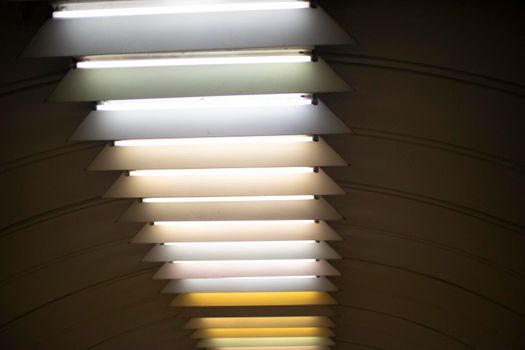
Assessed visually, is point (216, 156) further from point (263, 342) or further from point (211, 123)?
point (263, 342)

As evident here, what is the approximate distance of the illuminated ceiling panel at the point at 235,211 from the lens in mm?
5453

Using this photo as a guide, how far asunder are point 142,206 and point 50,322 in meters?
3.03

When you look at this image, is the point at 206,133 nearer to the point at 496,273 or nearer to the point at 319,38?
the point at 319,38

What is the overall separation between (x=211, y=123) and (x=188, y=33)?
0.83 m

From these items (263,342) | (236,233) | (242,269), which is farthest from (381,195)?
(263,342)

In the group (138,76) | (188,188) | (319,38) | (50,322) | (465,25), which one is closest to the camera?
(319,38)

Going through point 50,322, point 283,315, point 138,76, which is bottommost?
point 50,322

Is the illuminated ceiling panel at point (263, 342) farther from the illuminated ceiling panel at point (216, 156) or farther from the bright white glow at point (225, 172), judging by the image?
the illuminated ceiling panel at point (216, 156)

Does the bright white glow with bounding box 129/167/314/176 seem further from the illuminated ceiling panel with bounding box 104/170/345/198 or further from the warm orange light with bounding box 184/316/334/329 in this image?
the warm orange light with bounding box 184/316/334/329

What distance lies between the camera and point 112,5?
343 cm

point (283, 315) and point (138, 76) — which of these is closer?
point (138, 76)

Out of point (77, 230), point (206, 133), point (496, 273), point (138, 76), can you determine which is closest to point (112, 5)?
point (138, 76)

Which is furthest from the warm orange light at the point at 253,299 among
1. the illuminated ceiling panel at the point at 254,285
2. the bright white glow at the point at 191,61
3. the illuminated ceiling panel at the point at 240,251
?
the bright white glow at the point at 191,61

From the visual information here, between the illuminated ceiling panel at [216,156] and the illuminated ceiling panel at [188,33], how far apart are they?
1.26 m
